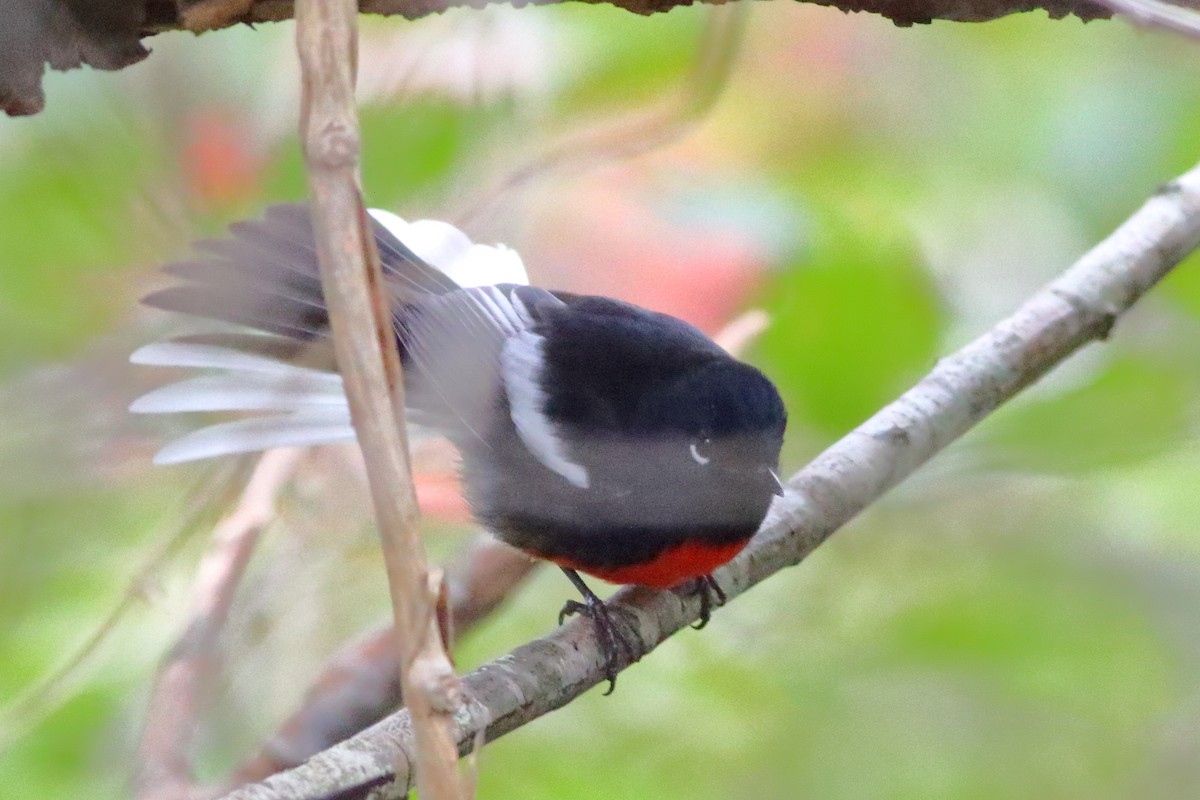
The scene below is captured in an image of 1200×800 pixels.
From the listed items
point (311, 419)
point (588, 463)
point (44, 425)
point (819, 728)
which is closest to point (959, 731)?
point (819, 728)

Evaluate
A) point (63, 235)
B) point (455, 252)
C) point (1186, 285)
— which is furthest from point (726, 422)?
point (63, 235)

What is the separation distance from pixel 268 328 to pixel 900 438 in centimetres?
50

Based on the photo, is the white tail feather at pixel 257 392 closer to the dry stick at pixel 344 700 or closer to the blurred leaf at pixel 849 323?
the dry stick at pixel 344 700

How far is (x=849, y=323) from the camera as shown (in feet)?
2.17

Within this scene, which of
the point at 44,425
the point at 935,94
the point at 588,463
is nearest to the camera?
the point at 44,425

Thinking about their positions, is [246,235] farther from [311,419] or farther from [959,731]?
[959,731]

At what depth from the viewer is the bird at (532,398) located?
583 mm

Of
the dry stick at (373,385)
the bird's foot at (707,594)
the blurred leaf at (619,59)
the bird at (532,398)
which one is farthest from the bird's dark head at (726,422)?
the dry stick at (373,385)

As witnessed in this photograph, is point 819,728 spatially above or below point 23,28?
below

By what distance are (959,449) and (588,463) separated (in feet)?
0.80

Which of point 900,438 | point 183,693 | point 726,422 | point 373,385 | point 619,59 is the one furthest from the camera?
point 900,438

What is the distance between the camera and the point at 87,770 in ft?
1.78

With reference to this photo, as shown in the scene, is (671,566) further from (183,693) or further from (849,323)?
(183,693)

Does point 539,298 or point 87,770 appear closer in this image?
point 87,770
